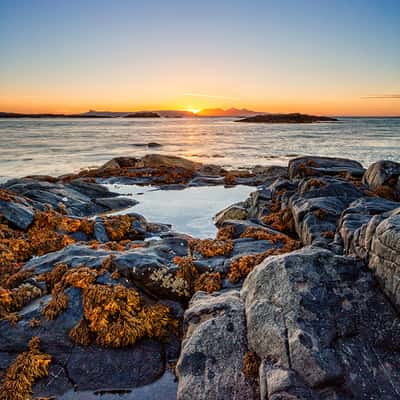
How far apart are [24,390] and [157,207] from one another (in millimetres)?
11441

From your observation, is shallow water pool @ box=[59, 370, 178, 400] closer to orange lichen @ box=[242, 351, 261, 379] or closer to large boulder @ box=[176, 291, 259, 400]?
large boulder @ box=[176, 291, 259, 400]

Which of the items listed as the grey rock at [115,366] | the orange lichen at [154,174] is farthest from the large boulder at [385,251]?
the orange lichen at [154,174]

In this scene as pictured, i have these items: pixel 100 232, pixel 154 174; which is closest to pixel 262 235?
pixel 100 232

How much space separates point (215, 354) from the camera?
4719 mm

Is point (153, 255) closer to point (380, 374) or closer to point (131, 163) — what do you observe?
point (380, 374)

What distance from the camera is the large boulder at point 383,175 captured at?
1319 centimetres

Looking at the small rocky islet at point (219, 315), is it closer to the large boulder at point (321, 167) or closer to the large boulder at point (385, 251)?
the large boulder at point (385, 251)

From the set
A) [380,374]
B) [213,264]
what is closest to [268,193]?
[213,264]

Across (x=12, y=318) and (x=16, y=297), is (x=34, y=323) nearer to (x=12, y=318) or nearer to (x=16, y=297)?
(x=12, y=318)

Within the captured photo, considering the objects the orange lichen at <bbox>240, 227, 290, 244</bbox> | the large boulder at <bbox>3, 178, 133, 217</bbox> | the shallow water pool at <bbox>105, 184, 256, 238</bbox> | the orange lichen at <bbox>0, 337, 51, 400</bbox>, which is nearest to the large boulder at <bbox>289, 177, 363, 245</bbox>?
the orange lichen at <bbox>240, 227, 290, 244</bbox>

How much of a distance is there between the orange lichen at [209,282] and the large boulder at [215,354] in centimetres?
108

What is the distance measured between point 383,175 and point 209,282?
1002cm

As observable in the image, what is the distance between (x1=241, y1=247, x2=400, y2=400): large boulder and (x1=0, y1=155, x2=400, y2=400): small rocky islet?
15 mm

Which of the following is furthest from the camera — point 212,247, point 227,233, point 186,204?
point 186,204
